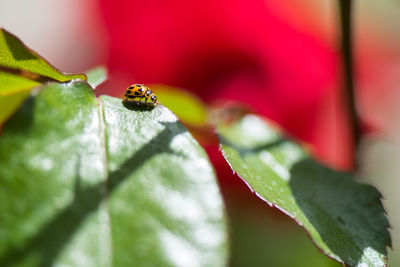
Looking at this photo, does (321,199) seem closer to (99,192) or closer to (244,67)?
(99,192)

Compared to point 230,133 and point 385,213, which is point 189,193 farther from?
point 230,133

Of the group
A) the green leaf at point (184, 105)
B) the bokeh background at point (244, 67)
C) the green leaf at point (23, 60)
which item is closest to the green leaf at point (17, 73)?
the green leaf at point (23, 60)

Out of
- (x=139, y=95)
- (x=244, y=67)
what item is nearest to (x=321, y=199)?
(x=139, y=95)

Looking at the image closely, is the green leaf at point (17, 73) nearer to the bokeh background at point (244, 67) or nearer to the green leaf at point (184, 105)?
the green leaf at point (184, 105)

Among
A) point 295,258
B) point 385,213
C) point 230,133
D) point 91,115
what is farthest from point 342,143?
point 91,115

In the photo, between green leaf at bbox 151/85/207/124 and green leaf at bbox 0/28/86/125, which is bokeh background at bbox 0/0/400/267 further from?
green leaf at bbox 0/28/86/125

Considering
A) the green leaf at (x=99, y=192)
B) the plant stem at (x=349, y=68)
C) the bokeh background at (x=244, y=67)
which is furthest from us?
the bokeh background at (x=244, y=67)
